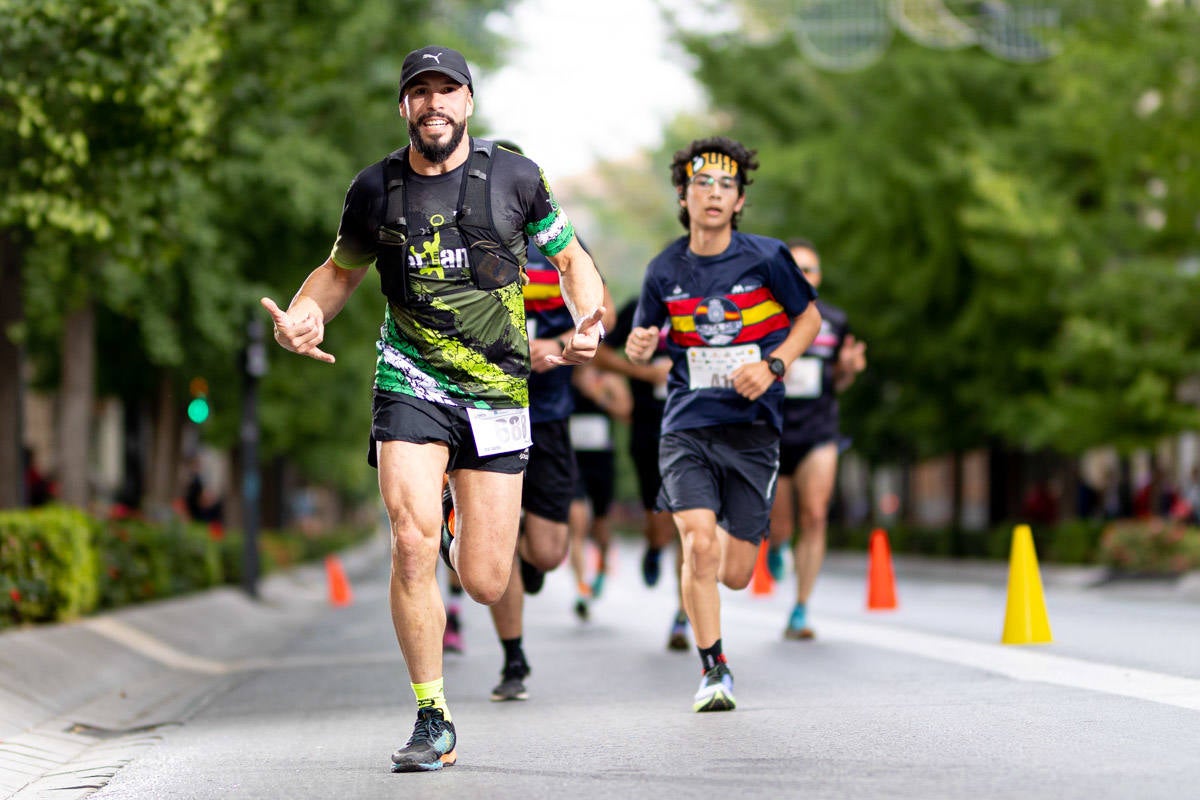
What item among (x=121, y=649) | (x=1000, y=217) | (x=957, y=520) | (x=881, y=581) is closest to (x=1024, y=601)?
(x=881, y=581)

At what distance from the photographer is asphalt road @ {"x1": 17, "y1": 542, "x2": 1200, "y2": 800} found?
18.6 ft

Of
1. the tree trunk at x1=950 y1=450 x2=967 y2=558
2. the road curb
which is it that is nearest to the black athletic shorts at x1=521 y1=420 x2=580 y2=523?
the road curb

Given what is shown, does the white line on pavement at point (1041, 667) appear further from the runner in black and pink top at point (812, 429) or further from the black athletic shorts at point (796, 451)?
the black athletic shorts at point (796, 451)

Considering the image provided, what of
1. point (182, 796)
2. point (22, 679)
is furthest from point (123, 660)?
point (182, 796)

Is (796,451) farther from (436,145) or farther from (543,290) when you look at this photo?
(436,145)

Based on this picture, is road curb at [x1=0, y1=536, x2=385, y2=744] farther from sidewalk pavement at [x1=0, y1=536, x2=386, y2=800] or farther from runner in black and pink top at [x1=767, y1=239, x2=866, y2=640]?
runner in black and pink top at [x1=767, y1=239, x2=866, y2=640]

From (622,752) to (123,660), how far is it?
20.9 feet

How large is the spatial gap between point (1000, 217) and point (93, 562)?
639 inches

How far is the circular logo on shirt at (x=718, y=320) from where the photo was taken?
8.47 meters

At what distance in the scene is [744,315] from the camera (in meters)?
8.49

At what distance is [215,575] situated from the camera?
2127cm

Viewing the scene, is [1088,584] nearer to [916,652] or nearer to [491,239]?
[916,652]

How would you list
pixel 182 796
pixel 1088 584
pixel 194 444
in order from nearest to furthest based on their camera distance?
pixel 182 796 < pixel 1088 584 < pixel 194 444

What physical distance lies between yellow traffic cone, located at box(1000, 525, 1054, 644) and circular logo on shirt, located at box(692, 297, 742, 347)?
2778mm
